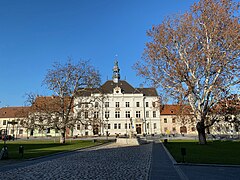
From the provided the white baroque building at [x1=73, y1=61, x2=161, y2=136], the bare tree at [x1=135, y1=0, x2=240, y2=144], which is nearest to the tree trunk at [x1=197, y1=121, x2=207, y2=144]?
the bare tree at [x1=135, y1=0, x2=240, y2=144]

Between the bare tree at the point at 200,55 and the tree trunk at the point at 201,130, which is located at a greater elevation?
the bare tree at the point at 200,55

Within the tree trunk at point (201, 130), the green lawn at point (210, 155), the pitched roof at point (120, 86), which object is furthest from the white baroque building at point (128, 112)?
the green lawn at point (210, 155)

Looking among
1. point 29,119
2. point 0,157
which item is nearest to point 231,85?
point 0,157

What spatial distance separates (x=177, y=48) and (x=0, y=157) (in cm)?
2264

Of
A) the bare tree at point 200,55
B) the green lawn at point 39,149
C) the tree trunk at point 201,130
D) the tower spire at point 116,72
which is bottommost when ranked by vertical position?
the green lawn at point 39,149

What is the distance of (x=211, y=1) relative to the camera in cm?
2372

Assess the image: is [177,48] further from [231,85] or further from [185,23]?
[231,85]

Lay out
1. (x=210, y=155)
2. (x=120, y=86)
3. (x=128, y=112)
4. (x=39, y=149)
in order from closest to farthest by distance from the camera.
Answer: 1. (x=210, y=155)
2. (x=39, y=149)
3. (x=128, y=112)
4. (x=120, y=86)

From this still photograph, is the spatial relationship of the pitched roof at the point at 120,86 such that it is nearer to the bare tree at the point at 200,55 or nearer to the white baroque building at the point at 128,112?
A: the white baroque building at the point at 128,112

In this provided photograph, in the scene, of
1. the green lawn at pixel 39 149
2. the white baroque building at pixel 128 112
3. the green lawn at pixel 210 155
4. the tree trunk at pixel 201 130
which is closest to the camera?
the green lawn at pixel 210 155

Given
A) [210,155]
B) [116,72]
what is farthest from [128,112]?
[210,155]

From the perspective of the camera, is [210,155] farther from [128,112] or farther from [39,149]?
[128,112]

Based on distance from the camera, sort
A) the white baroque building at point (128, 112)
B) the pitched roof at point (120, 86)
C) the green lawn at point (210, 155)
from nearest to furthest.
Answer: the green lawn at point (210, 155) < the white baroque building at point (128, 112) < the pitched roof at point (120, 86)

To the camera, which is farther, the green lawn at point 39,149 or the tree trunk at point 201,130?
the tree trunk at point 201,130
